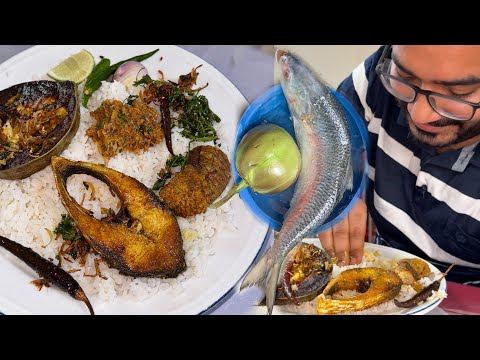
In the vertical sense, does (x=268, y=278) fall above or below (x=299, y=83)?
below

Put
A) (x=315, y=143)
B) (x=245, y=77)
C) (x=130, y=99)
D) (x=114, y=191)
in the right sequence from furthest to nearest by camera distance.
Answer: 1. (x=245, y=77)
2. (x=130, y=99)
3. (x=114, y=191)
4. (x=315, y=143)

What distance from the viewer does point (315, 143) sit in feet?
3.47

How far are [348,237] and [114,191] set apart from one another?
573 millimetres

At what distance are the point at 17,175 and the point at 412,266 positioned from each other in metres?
1.02

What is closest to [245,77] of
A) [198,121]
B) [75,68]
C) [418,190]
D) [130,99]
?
[198,121]

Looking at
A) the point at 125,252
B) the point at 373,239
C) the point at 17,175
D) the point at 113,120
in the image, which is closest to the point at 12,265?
the point at 17,175

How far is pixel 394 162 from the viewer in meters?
1.39

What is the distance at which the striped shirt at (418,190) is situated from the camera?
129cm

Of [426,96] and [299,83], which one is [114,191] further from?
[426,96]

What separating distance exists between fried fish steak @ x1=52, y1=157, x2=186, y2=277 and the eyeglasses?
60 centimetres

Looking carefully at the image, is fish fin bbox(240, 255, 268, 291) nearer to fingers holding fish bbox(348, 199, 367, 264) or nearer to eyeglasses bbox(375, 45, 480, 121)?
fingers holding fish bbox(348, 199, 367, 264)

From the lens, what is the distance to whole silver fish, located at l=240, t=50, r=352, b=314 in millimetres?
1055

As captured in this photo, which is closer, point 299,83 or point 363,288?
point 299,83

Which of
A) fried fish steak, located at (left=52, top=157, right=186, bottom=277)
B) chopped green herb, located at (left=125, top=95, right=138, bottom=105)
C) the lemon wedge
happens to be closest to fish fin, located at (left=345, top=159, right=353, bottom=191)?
fried fish steak, located at (left=52, top=157, right=186, bottom=277)
